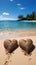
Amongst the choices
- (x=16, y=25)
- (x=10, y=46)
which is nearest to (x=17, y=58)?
(x=10, y=46)

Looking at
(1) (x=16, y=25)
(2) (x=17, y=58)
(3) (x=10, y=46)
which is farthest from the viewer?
(1) (x=16, y=25)

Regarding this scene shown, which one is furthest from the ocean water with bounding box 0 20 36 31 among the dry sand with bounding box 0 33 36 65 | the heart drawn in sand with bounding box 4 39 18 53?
the dry sand with bounding box 0 33 36 65

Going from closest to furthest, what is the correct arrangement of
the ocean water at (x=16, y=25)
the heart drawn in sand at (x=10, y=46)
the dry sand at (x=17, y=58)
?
the dry sand at (x=17, y=58), the heart drawn in sand at (x=10, y=46), the ocean water at (x=16, y=25)

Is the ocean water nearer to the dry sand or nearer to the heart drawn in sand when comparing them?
the heart drawn in sand

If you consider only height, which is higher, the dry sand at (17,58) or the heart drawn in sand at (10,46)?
the heart drawn in sand at (10,46)

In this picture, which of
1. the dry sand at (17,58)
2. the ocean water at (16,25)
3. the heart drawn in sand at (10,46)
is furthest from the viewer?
the ocean water at (16,25)

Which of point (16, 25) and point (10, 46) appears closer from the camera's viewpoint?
point (10, 46)

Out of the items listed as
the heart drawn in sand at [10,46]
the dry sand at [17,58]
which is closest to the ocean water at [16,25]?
the heart drawn in sand at [10,46]

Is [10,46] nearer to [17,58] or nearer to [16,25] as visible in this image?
[17,58]

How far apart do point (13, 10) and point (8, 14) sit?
0.24 meters

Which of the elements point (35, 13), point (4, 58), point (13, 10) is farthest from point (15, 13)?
point (4, 58)

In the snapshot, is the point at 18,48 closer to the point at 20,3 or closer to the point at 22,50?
the point at 22,50

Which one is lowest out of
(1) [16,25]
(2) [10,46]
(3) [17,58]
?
(3) [17,58]

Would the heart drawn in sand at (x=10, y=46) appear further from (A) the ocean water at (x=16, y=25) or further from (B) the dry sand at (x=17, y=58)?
(A) the ocean water at (x=16, y=25)
